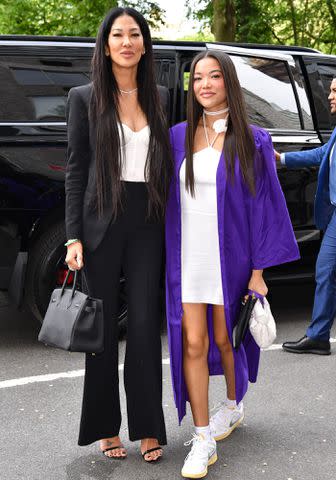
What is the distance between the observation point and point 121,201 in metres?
3.00

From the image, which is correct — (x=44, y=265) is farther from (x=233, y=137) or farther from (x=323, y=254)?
(x=233, y=137)

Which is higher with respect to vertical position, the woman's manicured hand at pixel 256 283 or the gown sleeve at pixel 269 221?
the gown sleeve at pixel 269 221

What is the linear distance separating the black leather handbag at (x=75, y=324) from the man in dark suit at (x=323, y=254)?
2.04m

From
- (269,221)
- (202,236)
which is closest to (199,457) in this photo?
(202,236)

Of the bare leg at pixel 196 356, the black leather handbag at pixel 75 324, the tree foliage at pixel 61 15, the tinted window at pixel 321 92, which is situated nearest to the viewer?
the black leather handbag at pixel 75 324

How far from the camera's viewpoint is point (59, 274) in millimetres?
4652

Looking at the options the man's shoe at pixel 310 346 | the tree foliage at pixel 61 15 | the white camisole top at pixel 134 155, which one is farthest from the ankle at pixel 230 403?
the tree foliage at pixel 61 15

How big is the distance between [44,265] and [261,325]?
1.81 meters

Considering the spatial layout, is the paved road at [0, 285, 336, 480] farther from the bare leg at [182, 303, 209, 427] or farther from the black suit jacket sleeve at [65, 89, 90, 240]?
the black suit jacket sleeve at [65, 89, 90, 240]

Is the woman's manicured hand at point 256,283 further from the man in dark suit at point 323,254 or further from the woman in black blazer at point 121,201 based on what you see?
the man in dark suit at point 323,254

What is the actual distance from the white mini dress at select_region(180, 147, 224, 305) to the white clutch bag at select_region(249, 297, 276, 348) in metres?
0.15

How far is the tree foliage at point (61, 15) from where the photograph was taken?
15.2 metres

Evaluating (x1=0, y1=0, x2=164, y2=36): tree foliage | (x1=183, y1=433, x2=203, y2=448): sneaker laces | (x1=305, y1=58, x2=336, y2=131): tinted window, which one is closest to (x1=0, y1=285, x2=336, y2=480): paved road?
(x1=183, y1=433, x2=203, y2=448): sneaker laces

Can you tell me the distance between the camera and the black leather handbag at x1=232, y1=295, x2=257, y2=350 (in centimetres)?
319
